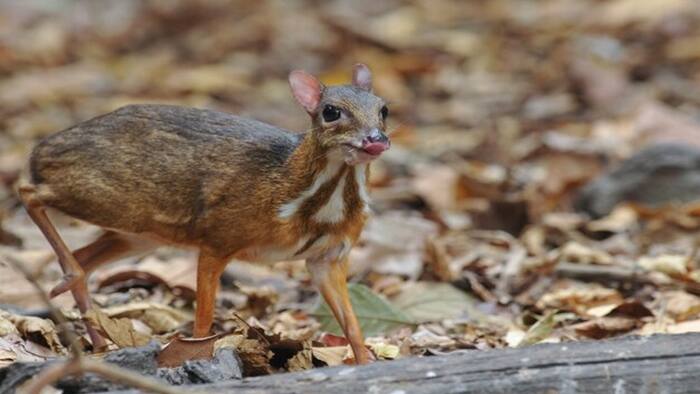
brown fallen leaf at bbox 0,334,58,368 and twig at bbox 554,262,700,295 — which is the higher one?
A: brown fallen leaf at bbox 0,334,58,368

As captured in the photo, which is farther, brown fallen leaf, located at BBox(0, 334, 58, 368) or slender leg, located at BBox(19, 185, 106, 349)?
slender leg, located at BBox(19, 185, 106, 349)

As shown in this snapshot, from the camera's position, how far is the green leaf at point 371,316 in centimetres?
626

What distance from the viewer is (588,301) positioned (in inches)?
265

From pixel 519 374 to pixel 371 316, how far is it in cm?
204

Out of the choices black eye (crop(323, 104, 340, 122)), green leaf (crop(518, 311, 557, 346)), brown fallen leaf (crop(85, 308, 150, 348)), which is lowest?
green leaf (crop(518, 311, 557, 346))

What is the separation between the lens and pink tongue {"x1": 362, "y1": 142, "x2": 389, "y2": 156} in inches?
198

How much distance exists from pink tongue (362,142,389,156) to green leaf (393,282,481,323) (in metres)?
1.66

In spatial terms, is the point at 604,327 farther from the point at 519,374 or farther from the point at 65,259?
the point at 65,259

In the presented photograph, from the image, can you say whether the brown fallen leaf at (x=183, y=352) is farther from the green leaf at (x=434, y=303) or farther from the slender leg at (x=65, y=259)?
the green leaf at (x=434, y=303)

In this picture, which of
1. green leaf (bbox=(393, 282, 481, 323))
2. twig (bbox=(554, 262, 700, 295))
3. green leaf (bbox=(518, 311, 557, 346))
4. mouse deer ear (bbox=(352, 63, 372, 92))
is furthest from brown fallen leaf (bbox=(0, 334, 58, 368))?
twig (bbox=(554, 262, 700, 295))

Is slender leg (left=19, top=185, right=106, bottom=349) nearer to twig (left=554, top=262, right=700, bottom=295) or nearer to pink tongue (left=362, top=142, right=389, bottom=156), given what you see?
pink tongue (left=362, top=142, right=389, bottom=156)

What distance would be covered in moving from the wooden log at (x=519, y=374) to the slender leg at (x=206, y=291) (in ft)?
4.21

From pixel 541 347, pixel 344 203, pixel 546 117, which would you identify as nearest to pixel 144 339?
pixel 344 203

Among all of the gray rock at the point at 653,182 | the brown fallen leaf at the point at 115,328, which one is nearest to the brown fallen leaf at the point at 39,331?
the brown fallen leaf at the point at 115,328
